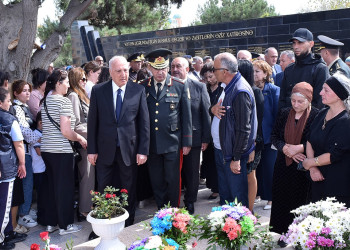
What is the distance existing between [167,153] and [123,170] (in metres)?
0.54

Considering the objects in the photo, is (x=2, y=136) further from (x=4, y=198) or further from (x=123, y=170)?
(x=123, y=170)

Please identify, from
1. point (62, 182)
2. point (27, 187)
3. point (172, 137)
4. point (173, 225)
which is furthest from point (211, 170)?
point (173, 225)

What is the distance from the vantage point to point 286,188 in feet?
11.8

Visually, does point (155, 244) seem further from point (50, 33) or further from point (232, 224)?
point (50, 33)

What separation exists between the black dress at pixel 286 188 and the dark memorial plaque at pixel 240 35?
26.7 ft

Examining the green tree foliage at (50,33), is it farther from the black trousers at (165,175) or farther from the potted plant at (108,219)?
the potted plant at (108,219)

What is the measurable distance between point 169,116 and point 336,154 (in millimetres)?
1842

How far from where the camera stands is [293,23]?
1202cm

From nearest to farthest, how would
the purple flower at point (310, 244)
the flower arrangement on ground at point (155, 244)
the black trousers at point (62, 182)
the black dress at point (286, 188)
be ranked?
the purple flower at point (310, 244)
the flower arrangement on ground at point (155, 244)
the black dress at point (286, 188)
the black trousers at point (62, 182)

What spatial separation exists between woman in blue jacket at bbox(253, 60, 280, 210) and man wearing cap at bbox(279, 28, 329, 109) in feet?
0.58

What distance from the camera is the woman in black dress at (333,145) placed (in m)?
3.04

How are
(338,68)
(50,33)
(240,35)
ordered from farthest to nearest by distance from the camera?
(50,33) < (240,35) < (338,68)

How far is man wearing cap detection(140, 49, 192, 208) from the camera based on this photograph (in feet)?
13.9

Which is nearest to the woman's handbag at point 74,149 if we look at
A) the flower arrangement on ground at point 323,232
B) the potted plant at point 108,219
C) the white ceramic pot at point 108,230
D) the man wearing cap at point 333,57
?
the potted plant at point 108,219
